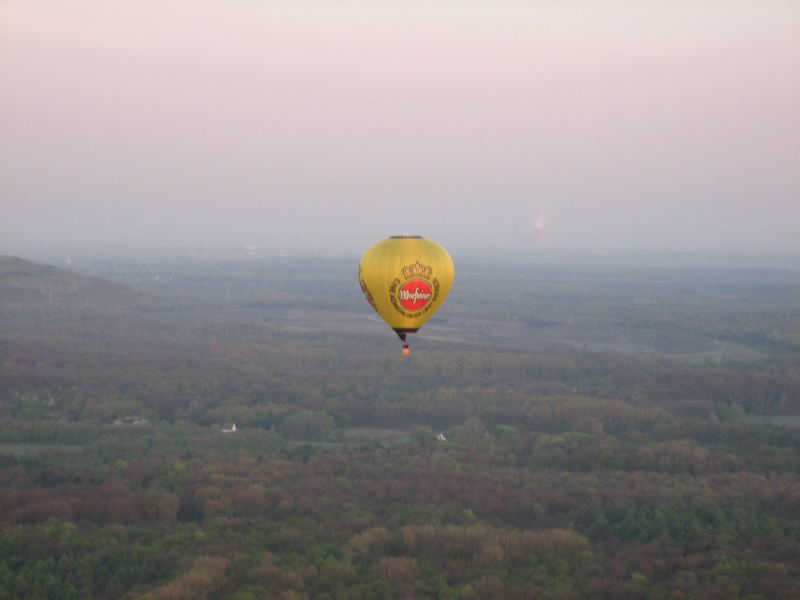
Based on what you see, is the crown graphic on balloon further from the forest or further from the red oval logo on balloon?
the forest

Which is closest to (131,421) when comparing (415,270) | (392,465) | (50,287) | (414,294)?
(392,465)

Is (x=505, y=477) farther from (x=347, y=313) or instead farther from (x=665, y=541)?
(x=347, y=313)

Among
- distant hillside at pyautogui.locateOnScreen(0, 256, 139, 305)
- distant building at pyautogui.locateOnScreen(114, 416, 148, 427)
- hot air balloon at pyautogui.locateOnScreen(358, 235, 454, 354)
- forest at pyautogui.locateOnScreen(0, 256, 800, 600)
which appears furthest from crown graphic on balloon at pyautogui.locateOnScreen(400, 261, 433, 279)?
distant hillside at pyautogui.locateOnScreen(0, 256, 139, 305)

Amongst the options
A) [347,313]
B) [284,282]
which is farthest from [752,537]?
[284,282]

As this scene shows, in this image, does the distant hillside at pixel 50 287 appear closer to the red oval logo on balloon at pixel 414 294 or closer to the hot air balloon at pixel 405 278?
the hot air balloon at pixel 405 278

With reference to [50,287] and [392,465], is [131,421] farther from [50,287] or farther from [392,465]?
[50,287]

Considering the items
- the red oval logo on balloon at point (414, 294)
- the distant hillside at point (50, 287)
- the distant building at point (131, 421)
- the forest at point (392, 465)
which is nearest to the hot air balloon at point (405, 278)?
the red oval logo on balloon at point (414, 294)

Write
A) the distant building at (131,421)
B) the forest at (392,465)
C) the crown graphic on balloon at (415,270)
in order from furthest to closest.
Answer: the distant building at (131,421)
the forest at (392,465)
the crown graphic on balloon at (415,270)
